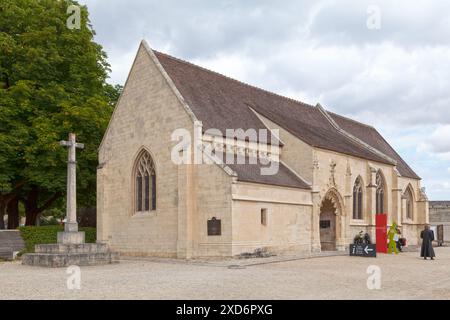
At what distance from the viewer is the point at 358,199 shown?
32812mm

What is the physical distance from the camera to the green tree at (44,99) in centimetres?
2780

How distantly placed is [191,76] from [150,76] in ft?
8.85

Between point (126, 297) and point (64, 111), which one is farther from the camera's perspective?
point (64, 111)

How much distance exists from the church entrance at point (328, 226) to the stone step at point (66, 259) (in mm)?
13811

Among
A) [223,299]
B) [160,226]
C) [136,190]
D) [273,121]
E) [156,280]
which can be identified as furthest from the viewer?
[273,121]

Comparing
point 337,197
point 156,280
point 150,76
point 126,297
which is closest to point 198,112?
point 150,76

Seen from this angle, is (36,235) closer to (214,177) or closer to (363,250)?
(214,177)

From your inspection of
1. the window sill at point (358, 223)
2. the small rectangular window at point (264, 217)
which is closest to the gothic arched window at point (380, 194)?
the window sill at point (358, 223)

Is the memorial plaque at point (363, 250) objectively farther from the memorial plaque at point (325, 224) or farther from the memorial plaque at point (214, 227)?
the memorial plaque at point (214, 227)

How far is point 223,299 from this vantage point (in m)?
11.2

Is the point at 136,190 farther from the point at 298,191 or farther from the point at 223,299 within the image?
the point at 223,299

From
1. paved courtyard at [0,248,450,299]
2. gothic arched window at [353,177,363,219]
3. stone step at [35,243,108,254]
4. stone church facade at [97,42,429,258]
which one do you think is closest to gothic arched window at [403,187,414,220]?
stone church facade at [97,42,429,258]

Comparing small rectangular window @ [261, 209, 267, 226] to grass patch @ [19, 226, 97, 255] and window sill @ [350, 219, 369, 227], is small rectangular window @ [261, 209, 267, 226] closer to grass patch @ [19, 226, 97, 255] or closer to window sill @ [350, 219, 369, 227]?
window sill @ [350, 219, 369, 227]

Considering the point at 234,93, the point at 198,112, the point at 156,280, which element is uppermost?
the point at 234,93
